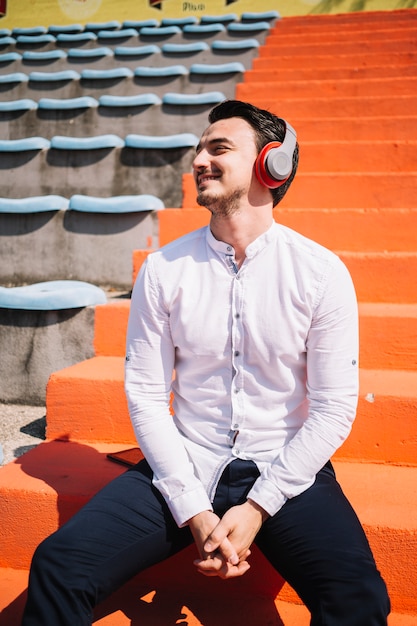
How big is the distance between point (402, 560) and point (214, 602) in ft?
1.53

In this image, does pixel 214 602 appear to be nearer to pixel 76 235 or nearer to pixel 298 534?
pixel 298 534

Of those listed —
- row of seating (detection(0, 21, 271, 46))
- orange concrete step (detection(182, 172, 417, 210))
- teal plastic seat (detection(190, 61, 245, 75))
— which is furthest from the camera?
row of seating (detection(0, 21, 271, 46))

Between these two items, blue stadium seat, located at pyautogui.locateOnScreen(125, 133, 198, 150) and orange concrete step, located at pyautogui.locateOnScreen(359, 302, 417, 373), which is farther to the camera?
blue stadium seat, located at pyautogui.locateOnScreen(125, 133, 198, 150)

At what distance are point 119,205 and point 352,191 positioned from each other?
1.08 metres

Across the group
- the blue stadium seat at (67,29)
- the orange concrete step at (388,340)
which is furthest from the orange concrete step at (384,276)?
the blue stadium seat at (67,29)

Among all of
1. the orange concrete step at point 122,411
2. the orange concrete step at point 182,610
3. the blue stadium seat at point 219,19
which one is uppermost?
the blue stadium seat at point 219,19

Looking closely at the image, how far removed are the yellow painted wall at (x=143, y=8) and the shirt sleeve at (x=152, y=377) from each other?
6.39m

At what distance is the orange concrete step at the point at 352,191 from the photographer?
8.05 feet

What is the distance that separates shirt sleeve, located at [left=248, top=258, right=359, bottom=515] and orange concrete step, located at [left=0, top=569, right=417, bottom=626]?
385 millimetres

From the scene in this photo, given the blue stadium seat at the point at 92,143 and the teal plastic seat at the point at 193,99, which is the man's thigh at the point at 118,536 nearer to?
the blue stadium seat at the point at 92,143

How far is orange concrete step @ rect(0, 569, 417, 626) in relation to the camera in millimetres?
1303

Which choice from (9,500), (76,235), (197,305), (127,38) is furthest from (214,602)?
(127,38)

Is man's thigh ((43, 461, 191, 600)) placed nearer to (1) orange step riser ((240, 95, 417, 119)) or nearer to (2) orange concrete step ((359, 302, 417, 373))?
(2) orange concrete step ((359, 302, 417, 373))

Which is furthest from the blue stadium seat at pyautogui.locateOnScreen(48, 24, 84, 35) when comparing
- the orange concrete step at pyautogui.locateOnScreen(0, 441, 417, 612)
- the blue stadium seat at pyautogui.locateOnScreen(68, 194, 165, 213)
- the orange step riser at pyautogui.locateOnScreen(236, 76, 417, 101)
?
the orange concrete step at pyautogui.locateOnScreen(0, 441, 417, 612)
